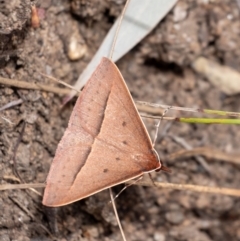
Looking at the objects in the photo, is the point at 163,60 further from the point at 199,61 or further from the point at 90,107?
the point at 90,107

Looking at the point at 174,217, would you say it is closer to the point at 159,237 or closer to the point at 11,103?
the point at 159,237

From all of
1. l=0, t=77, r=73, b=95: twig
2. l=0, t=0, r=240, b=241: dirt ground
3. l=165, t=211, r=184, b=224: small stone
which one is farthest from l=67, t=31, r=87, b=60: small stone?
l=165, t=211, r=184, b=224: small stone

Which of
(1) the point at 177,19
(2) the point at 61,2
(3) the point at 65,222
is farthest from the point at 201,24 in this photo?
(3) the point at 65,222

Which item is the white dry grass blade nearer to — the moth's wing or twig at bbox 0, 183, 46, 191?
the moth's wing

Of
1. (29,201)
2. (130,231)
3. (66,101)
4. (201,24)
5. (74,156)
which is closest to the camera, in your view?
(74,156)

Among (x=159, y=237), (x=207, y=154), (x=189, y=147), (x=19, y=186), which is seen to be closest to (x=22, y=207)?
(x=19, y=186)

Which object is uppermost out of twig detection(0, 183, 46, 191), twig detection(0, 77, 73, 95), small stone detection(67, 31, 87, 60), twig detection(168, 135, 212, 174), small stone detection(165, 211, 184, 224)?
small stone detection(67, 31, 87, 60)
